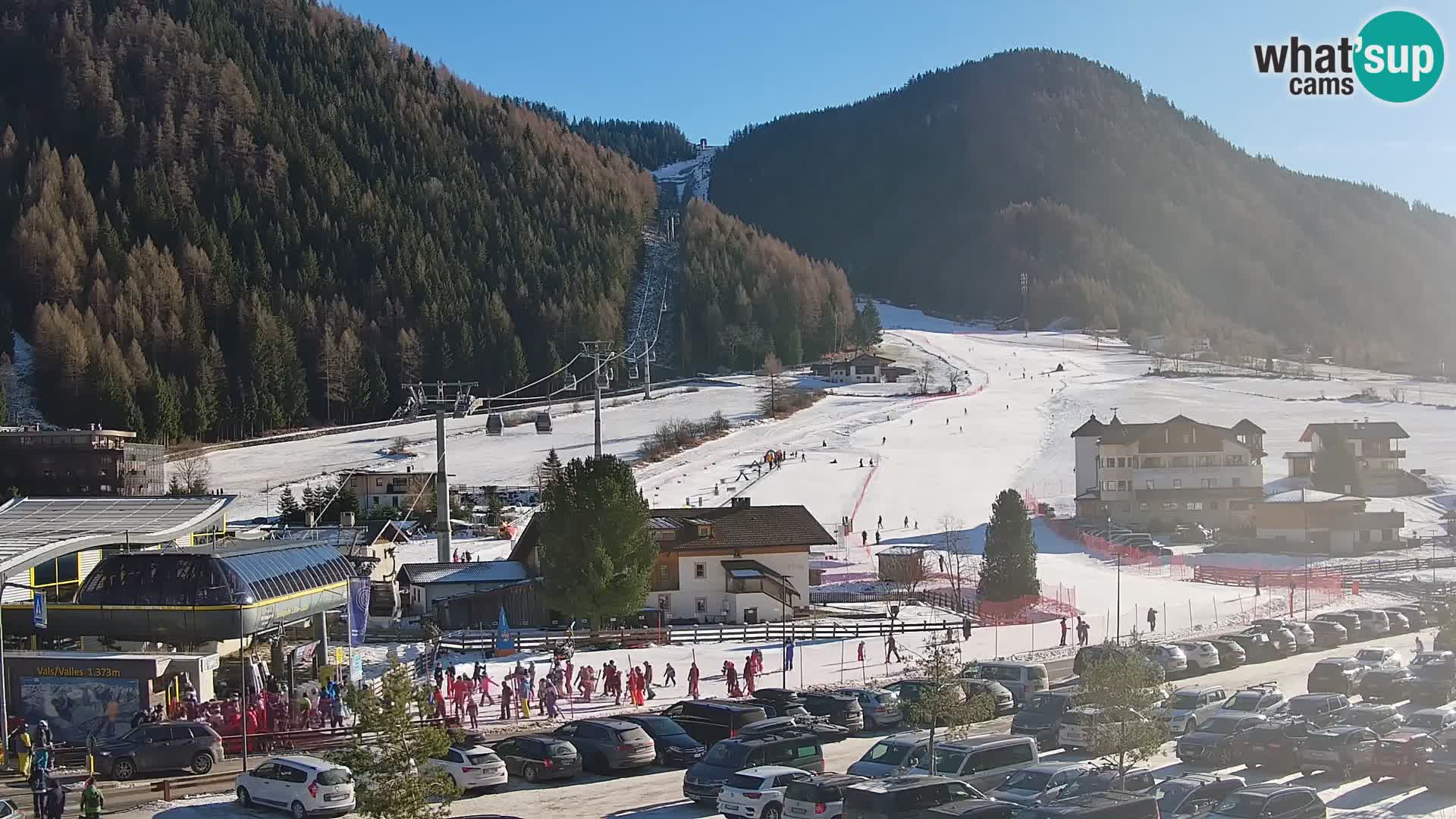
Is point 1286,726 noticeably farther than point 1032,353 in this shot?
No

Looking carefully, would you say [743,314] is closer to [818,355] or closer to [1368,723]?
[818,355]

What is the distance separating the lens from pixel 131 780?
70.0 ft

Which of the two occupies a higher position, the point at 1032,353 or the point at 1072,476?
the point at 1032,353

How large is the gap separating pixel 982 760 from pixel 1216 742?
4746 mm

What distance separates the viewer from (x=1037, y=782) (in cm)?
1902

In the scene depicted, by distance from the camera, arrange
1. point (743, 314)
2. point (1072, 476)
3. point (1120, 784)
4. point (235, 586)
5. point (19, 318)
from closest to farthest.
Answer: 1. point (1120, 784)
2. point (235, 586)
3. point (1072, 476)
4. point (19, 318)
5. point (743, 314)

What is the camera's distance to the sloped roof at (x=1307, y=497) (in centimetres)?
6525

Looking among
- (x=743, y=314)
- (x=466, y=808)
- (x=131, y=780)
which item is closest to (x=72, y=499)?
(x=131, y=780)

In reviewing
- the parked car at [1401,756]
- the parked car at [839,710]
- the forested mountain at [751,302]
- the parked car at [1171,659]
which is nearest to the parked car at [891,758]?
the parked car at [839,710]

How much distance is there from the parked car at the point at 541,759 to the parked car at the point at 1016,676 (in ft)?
32.2

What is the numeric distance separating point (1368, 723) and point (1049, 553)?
36822mm

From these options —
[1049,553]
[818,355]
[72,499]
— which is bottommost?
[1049,553]

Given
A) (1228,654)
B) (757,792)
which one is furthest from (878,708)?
(1228,654)

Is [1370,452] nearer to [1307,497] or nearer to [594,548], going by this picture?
[1307,497]
